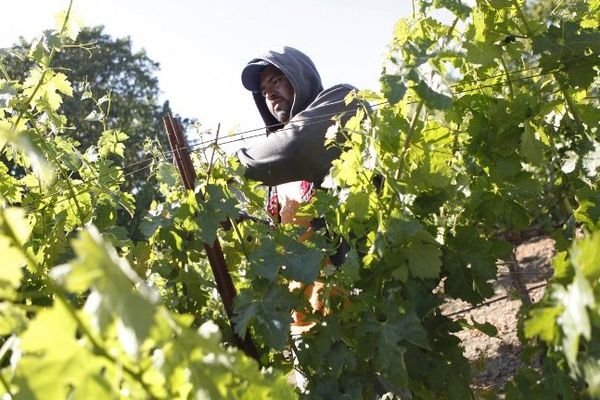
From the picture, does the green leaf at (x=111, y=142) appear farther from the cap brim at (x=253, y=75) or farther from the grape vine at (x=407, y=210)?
the cap brim at (x=253, y=75)

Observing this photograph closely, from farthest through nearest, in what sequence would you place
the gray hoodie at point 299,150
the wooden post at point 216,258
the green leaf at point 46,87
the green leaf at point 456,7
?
the gray hoodie at point 299,150 < the green leaf at point 46,87 < the wooden post at point 216,258 < the green leaf at point 456,7

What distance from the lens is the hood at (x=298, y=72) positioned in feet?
10.3

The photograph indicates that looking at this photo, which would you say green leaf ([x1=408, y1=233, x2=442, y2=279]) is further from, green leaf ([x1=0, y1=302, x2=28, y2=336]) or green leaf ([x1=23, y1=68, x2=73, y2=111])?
green leaf ([x1=23, y1=68, x2=73, y2=111])

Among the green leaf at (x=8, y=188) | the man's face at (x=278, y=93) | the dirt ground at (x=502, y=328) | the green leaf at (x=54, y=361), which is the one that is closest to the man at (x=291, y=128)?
the man's face at (x=278, y=93)

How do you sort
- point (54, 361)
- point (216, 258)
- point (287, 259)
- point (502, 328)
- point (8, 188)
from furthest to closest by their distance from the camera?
point (502, 328)
point (8, 188)
point (216, 258)
point (287, 259)
point (54, 361)

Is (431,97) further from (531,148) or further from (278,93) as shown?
(278,93)

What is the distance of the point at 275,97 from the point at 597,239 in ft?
8.07

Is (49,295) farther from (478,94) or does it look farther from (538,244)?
(538,244)

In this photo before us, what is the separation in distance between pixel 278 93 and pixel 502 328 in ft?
15.3

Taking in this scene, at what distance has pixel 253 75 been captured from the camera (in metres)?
3.43

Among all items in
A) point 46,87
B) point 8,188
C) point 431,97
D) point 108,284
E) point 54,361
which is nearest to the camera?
point 108,284

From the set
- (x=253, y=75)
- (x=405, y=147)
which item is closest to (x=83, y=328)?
(x=405, y=147)

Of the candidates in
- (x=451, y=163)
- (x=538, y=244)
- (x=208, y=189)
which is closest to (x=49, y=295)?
(x=208, y=189)

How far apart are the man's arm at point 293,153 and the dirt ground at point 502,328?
1569mm
